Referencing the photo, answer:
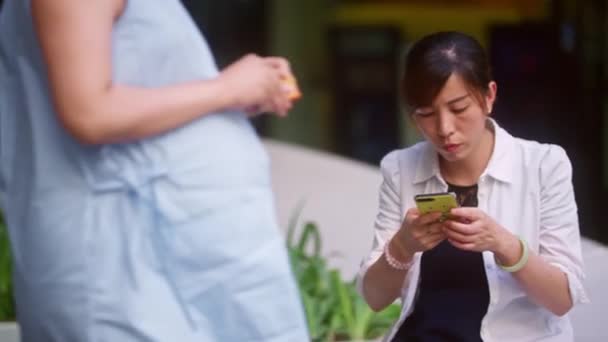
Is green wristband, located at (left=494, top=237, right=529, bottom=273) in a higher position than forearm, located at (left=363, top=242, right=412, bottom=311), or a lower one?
higher

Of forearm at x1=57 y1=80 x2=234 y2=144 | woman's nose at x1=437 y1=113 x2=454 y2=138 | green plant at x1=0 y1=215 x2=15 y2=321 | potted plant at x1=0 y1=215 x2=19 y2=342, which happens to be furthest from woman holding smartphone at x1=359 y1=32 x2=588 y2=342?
green plant at x1=0 y1=215 x2=15 y2=321

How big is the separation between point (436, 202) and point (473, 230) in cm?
8

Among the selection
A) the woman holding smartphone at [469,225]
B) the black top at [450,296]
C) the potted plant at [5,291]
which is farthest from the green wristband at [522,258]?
the potted plant at [5,291]

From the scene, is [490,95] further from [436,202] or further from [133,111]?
[133,111]

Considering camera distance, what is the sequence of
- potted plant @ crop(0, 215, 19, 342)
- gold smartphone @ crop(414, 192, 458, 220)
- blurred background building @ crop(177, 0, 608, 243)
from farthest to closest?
blurred background building @ crop(177, 0, 608, 243) → potted plant @ crop(0, 215, 19, 342) → gold smartphone @ crop(414, 192, 458, 220)

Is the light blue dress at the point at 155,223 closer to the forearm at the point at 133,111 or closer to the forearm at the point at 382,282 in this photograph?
the forearm at the point at 133,111

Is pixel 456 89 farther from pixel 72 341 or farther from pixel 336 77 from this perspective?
pixel 336 77

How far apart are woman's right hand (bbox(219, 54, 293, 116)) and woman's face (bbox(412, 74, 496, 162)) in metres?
0.28

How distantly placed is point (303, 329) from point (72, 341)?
1.22 feet

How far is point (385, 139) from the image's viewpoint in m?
8.30

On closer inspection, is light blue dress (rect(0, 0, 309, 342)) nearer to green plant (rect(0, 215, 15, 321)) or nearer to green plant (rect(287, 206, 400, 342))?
green plant (rect(287, 206, 400, 342))

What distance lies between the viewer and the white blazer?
8.30 feet

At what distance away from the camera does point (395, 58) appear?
811 cm

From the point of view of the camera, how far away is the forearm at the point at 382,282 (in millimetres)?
2547
